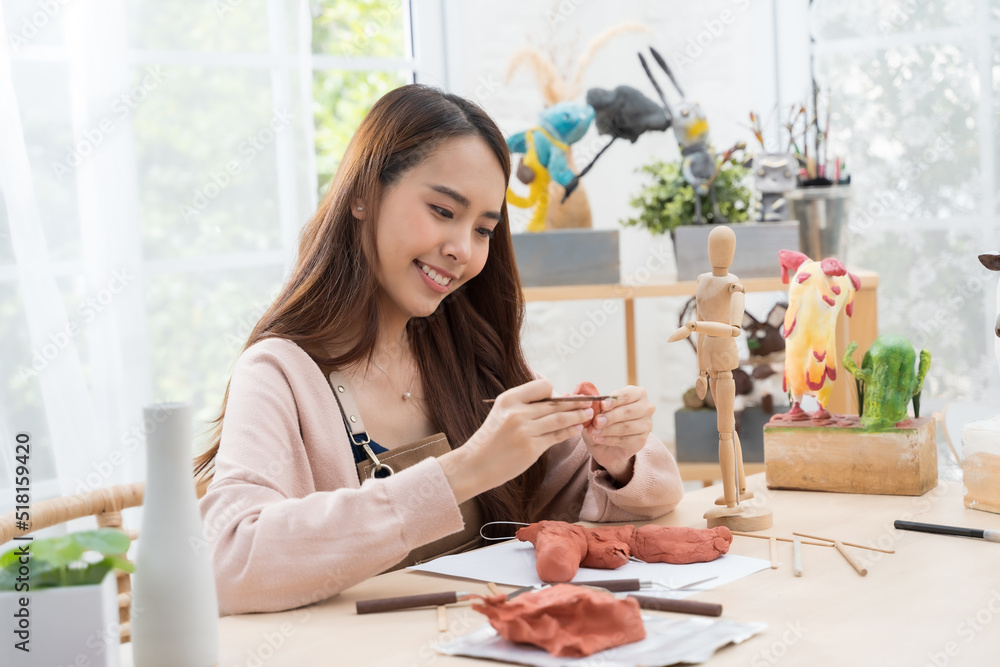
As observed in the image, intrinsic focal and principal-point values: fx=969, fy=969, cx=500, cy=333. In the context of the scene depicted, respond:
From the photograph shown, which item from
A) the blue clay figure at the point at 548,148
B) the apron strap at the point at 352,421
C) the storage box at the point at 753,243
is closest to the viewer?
the apron strap at the point at 352,421

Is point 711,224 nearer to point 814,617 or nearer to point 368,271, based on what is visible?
point 368,271

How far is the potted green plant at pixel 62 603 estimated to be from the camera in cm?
77

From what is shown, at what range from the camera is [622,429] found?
1.35 m

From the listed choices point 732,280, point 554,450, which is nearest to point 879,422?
point 732,280

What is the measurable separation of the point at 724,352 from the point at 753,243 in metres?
1.13

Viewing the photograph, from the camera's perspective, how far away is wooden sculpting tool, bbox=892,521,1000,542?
4.10ft

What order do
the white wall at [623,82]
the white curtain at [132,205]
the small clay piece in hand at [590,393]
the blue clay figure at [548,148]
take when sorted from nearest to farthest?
the small clay piece in hand at [590,393], the white curtain at [132,205], the blue clay figure at [548,148], the white wall at [623,82]

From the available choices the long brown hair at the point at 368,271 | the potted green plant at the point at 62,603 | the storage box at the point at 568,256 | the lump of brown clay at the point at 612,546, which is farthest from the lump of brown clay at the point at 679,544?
the storage box at the point at 568,256

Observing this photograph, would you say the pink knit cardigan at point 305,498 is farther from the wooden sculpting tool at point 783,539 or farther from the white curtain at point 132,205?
the white curtain at point 132,205

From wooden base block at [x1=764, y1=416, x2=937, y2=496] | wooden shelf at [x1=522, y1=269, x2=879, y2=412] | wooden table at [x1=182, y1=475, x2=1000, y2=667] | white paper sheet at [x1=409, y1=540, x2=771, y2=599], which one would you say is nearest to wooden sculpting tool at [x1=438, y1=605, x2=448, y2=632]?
wooden table at [x1=182, y1=475, x2=1000, y2=667]

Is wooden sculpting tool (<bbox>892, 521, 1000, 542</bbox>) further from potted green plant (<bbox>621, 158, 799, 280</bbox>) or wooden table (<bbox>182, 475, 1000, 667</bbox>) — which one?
potted green plant (<bbox>621, 158, 799, 280</bbox>)

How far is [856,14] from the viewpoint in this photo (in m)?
3.04

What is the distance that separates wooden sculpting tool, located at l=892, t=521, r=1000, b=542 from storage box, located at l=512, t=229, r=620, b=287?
3.98 ft

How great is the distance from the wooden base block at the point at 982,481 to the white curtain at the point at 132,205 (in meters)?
1.62
